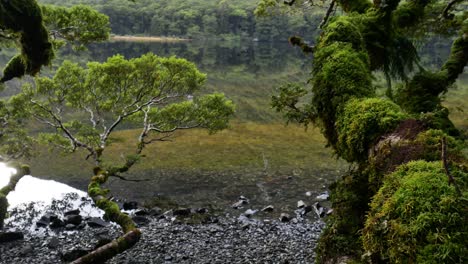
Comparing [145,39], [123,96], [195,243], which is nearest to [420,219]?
[195,243]

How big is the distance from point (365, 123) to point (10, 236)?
18.7m

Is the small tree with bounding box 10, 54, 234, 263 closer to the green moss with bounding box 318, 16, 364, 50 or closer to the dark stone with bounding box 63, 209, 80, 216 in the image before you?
the dark stone with bounding box 63, 209, 80, 216

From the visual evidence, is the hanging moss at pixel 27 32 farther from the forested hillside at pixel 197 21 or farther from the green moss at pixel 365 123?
the forested hillside at pixel 197 21

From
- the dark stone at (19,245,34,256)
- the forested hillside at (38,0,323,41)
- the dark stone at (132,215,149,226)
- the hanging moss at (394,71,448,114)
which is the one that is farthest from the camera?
the forested hillside at (38,0,323,41)

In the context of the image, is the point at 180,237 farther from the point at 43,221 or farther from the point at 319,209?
the point at 319,209

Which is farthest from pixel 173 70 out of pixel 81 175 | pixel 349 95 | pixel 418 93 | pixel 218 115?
pixel 349 95

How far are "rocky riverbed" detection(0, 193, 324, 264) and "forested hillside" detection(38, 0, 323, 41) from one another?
466 ft

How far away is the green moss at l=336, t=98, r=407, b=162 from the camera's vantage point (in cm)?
518

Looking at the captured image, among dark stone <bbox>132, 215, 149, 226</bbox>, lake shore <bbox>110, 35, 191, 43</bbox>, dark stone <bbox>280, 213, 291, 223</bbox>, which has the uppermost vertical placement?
dark stone <bbox>280, 213, 291, 223</bbox>

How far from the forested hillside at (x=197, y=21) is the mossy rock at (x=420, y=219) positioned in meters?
158

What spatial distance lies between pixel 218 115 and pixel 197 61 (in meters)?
79.7

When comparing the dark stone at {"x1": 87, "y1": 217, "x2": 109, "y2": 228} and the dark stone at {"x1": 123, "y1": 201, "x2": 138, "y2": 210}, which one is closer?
the dark stone at {"x1": 87, "y1": 217, "x2": 109, "y2": 228}

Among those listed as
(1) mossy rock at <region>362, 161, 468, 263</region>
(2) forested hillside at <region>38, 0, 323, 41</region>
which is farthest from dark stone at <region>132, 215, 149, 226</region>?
(2) forested hillside at <region>38, 0, 323, 41</region>

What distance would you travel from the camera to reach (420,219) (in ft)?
10.5
